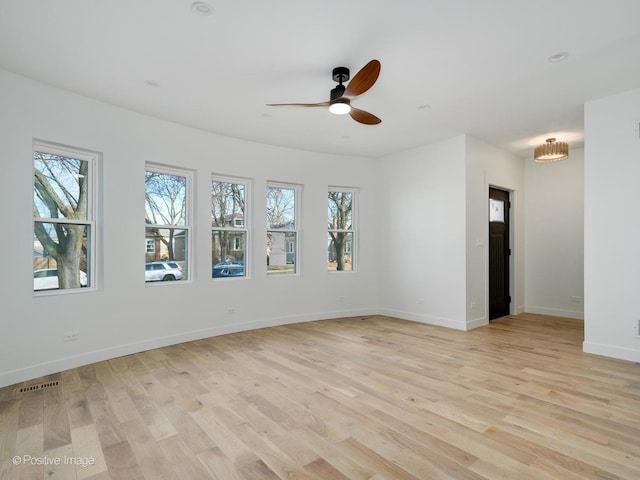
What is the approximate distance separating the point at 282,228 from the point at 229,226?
932 millimetres

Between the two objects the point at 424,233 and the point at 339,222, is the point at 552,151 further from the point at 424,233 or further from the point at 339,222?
the point at 339,222

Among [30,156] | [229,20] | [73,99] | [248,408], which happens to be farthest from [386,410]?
[73,99]

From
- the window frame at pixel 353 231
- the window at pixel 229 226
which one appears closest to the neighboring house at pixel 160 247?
the window at pixel 229 226

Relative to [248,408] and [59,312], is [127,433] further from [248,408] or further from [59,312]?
[59,312]

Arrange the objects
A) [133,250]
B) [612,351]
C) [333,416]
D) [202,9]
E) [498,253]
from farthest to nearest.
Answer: [498,253]
[133,250]
[612,351]
[333,416]
[202,9]

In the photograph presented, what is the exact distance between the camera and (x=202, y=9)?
242cm

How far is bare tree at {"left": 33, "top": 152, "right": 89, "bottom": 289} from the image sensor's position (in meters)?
3.60

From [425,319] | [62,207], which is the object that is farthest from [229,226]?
[425,319]

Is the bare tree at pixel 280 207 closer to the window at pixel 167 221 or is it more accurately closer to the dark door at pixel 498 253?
the window at pixel 167 221

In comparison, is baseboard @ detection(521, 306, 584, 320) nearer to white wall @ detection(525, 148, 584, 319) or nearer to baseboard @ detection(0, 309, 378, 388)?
white wall @ detection(525, 148, 584, 319)

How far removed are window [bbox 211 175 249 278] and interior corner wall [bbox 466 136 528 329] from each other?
11.2ft

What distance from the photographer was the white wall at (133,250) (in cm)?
333

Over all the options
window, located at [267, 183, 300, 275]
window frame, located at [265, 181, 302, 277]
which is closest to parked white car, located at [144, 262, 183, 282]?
window, located at [267, 183, 300, 275]

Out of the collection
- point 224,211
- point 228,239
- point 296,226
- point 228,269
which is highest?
point 224,211
